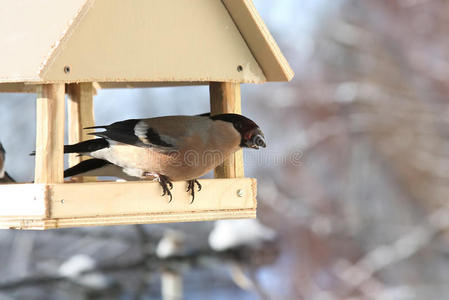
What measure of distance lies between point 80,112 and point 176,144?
3.07ft

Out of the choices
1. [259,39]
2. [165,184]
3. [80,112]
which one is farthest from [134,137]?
[80,112]

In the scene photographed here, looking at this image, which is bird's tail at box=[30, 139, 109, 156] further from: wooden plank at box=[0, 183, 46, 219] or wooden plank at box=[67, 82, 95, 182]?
wooden plank at box=[67, 82, 95, 182]

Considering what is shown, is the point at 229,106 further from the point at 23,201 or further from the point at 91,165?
the point at 23,201

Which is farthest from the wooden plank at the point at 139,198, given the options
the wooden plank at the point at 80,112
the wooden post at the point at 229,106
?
the wooden plank at the point at 80,112

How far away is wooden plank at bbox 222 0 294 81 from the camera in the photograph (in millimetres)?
3070

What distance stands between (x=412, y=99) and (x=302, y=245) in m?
1.71

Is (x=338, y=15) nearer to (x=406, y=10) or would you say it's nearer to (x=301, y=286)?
(x=406, y=10)

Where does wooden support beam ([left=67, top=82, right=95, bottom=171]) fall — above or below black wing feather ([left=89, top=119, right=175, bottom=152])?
above

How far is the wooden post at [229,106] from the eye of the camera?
3293 millimetres

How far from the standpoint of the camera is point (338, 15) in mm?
7199

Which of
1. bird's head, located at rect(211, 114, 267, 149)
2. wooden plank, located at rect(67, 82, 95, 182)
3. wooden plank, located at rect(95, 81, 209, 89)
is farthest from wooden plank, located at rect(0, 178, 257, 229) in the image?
wooden plank, located at rect(67, 82, 95, 182)

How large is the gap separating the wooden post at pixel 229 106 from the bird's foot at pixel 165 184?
0.38m

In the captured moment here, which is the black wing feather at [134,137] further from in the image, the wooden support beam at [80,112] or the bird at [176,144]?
the wooden support beam at [80,112]

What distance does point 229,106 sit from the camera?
10.8ft
